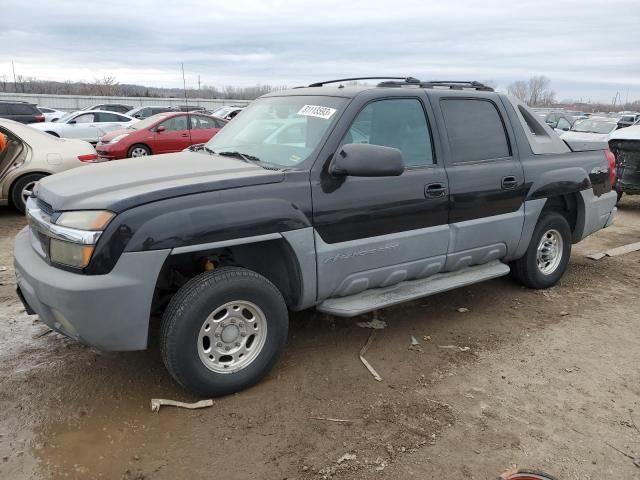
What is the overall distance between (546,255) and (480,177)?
4.94 ft

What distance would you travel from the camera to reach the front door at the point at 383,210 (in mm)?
3500

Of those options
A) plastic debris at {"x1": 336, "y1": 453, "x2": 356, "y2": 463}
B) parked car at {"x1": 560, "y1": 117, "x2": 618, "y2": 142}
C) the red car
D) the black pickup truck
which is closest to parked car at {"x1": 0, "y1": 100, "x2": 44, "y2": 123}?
the red car

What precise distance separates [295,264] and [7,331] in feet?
8.09

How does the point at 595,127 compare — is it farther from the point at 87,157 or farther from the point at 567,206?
the point at 87,157

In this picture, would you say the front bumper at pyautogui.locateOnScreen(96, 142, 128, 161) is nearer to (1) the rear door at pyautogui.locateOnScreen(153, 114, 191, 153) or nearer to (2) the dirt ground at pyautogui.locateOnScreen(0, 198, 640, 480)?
(1) the rear door at pyautogui.locateOnScreen(153, 114, 191, 153)

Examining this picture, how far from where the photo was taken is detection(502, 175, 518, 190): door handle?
14.6 feet

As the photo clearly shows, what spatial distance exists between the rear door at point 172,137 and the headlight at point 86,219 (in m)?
10.7

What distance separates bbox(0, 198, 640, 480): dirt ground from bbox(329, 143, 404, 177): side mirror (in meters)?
1.36

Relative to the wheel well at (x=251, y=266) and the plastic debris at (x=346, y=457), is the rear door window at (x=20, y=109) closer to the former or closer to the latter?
the wheel well at (x=251, y=266)

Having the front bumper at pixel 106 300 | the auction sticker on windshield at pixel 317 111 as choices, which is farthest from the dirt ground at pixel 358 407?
the auction sticker on windshield at pixel 317 111

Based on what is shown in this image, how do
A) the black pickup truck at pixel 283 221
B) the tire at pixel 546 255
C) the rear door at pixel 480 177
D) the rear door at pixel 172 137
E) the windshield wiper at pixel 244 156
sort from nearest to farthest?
the black pickup truck at pixel 283 221
the windshield wiper at pixel 244 156
the rear door at pixel 480 177
the tire at pixel 546 255
the rear door at pixel 172 137

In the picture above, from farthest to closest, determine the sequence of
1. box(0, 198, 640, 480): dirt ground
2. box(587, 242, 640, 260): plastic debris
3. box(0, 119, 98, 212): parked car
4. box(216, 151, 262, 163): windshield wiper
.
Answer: box(0, 119, 98, 212): parked car
box(587, 242, 640, 260): plastic debris
box(216, 151, 262, 163): windshield wiper
box(0, 198, 640, 480): dirt ground

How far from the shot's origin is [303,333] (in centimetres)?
423

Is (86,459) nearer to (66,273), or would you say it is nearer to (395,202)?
(66,273)
